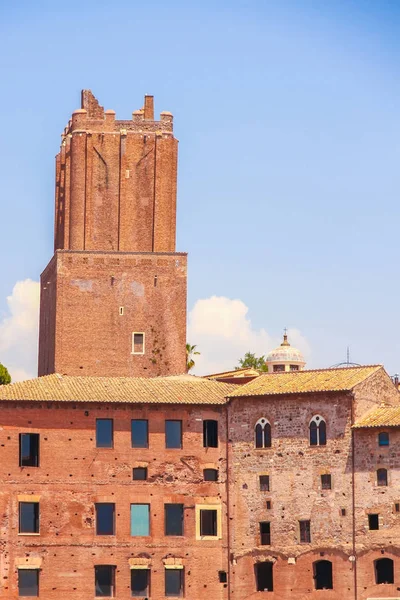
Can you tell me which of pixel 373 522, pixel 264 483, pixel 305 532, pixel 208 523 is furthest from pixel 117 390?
pixel 373 522

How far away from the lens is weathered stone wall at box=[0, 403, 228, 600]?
8656 centimetres

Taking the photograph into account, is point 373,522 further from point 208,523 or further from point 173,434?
point 173,434

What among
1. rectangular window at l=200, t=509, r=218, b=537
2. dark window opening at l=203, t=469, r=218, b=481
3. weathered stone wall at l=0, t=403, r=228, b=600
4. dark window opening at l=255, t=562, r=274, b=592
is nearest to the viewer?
weathered stone wall at l=0, t=403, r=228, b=600

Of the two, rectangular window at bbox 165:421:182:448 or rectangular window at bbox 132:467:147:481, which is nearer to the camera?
rectangular window at bbox 132:467:147:481

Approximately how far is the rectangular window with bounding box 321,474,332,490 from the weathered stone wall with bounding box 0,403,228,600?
219 inches

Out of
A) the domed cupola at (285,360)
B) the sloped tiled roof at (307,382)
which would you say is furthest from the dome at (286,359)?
the sloped tiled roof at (307,382)

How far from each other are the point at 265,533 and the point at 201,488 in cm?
420

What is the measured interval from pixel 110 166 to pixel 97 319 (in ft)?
31.4

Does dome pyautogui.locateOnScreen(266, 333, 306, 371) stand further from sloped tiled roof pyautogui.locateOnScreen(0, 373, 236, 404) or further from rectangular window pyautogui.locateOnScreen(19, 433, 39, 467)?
rectangular window pyautogui.locateOnScreen(19, 433, 39, 467)

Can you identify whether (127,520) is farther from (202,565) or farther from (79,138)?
(79,138)

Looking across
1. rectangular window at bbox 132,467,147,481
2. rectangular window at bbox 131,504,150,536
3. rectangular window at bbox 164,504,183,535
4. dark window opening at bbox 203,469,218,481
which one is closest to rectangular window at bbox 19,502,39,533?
rectangular window at bbox 131,504,150,536

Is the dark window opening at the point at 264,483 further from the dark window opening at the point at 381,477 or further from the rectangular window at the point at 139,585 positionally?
the rectangular window at the point at 139,585

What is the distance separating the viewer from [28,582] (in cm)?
8612

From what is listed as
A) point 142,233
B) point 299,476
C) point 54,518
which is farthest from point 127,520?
point 142,233
